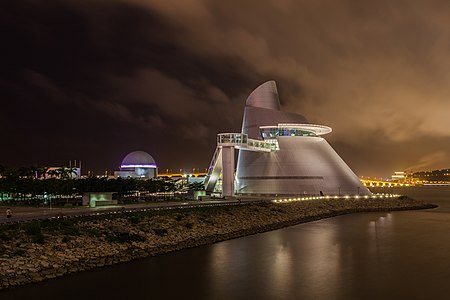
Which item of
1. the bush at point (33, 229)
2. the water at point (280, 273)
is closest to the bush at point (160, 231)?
the water at point (280, 273)

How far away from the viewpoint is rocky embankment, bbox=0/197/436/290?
2808cm

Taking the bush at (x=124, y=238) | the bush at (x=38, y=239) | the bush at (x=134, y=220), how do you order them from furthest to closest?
the bush at (x=134, y=220)
the bush at (x=124, y=238)
the bush at (x=38, y=239)

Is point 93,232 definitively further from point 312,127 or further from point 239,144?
point 312,127

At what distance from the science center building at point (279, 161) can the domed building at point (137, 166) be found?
50864 mm

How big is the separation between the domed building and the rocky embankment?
279ft

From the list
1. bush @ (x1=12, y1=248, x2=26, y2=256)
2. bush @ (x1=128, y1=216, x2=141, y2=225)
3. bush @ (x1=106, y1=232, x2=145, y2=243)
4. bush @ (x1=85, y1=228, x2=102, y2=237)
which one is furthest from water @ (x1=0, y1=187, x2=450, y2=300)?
bush @ (x1=128, y1=216, x2=141, y2=225)

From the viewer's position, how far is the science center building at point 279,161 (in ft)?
282

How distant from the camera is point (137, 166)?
5477 inches

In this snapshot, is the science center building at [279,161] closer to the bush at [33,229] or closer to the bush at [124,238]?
the bush at [124,238]

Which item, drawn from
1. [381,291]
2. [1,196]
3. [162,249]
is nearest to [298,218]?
[162,249]

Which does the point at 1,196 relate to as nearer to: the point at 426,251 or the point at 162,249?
the point at 162,249

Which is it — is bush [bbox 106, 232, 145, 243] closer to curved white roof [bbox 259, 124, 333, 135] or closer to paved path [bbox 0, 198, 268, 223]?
paved path [bbox 0, 198, 268, 223]

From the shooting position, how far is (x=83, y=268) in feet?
98.1

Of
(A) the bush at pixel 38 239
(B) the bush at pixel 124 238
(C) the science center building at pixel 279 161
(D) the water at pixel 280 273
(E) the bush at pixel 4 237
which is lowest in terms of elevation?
(D) the water at pixel 280 273
